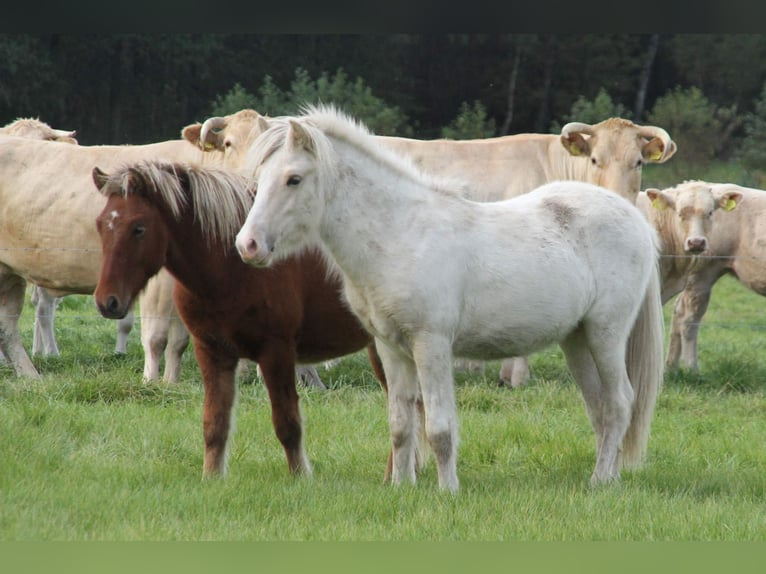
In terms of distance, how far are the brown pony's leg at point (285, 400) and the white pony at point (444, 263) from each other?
538 millimetres

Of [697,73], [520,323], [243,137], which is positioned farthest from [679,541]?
[697,73]

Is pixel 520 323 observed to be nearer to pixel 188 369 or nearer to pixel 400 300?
pixel 400 300

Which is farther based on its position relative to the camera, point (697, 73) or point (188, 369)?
point (697, 73)

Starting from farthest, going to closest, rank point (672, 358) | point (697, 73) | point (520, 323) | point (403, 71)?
point (697, 73) → point (403, 71) → point (672, 358) → point (520, 323)

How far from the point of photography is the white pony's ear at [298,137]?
531 centimetres

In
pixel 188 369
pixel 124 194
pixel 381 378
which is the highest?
pixel 124 194

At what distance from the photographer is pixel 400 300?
17.8 feet

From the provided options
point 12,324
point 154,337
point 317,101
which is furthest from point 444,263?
point 317,101

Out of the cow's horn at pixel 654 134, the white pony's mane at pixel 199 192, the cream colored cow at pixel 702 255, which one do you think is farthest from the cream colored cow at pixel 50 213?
the cream colored cow at pixel 702 255

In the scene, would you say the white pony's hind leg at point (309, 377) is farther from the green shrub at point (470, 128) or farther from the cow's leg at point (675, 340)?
the green shrub at point (470, 128)

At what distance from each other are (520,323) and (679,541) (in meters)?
1.57

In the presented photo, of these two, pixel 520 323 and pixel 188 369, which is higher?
pixel 520 323

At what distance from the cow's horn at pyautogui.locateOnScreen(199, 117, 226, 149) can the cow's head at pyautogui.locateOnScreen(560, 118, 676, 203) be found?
339 cm

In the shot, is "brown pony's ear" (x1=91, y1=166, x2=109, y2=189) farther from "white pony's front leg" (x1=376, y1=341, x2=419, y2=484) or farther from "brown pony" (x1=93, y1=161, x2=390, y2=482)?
"white pony's front leg" (x1=376, y1=341, x2=419, y2=484)
